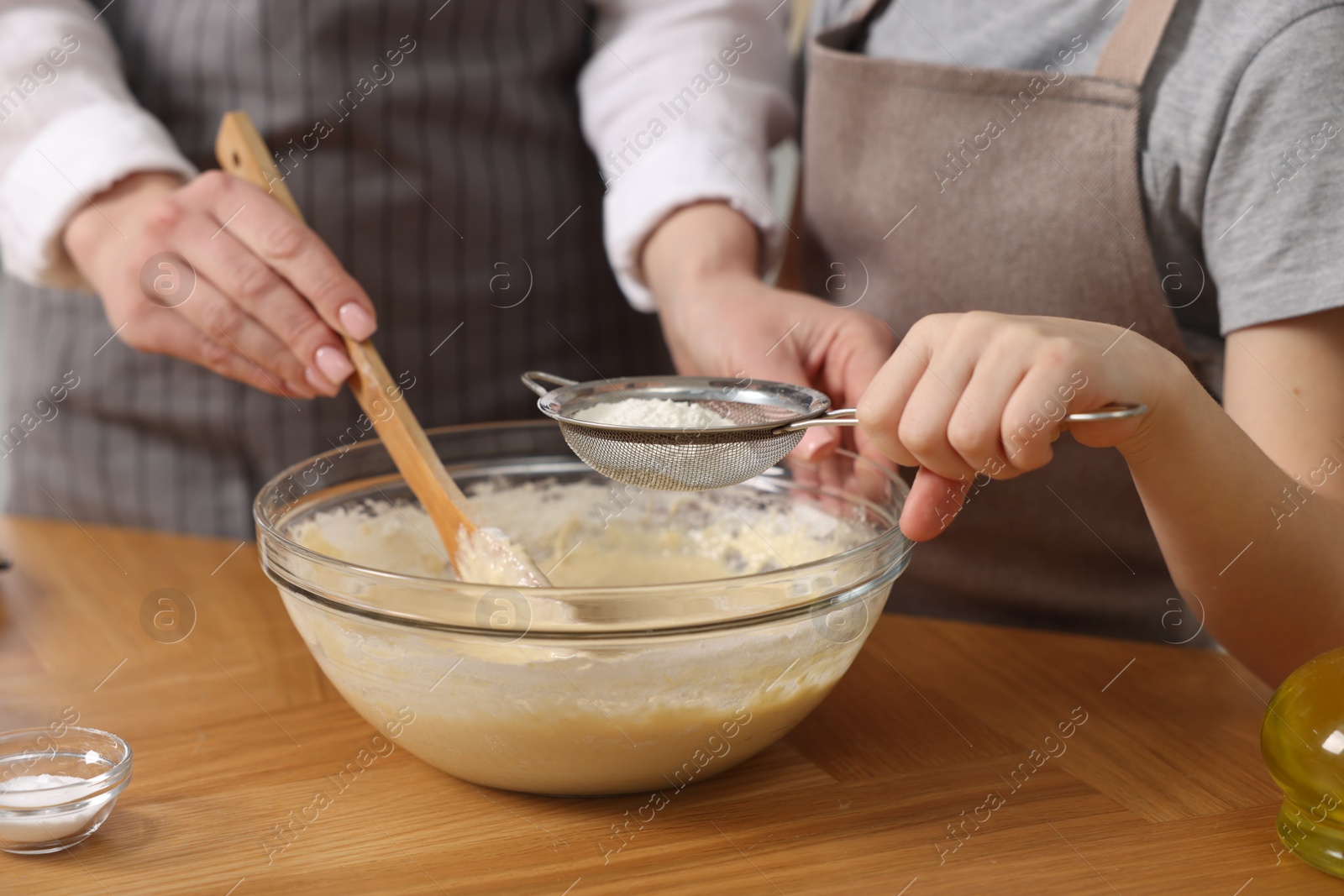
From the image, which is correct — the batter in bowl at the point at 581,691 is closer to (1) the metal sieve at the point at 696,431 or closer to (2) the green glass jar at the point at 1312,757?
(1) the metal sieve at the point at 696,431

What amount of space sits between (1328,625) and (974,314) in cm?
42

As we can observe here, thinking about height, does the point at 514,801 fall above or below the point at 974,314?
below

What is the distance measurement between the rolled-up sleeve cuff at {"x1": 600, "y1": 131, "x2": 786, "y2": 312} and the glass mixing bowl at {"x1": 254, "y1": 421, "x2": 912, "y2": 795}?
1.85 ft

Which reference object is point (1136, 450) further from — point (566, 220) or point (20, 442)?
point (20, 442)

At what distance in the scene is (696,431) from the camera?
75cm

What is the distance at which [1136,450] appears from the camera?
2.46 feet

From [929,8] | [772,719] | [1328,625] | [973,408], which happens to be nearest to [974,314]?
[973,408]

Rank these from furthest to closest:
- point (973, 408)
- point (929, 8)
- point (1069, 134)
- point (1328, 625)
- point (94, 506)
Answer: point (94, 506)
point (929, 8)
point (1069, 134)
point (1328, 625)
point (973, 408)

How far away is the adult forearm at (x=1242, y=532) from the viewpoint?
752 mm

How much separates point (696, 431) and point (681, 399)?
0.39 feet

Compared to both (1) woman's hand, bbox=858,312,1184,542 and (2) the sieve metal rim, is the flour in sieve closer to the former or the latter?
(2) the sieve metal rim

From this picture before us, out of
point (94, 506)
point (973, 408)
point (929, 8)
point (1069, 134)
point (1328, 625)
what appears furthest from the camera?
point (94, 506)

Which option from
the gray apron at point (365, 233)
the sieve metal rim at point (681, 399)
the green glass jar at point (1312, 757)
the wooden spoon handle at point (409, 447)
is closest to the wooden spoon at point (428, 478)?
the wooden spoon handle at point (409, 447)

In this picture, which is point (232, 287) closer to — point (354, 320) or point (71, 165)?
point (354, 320)
